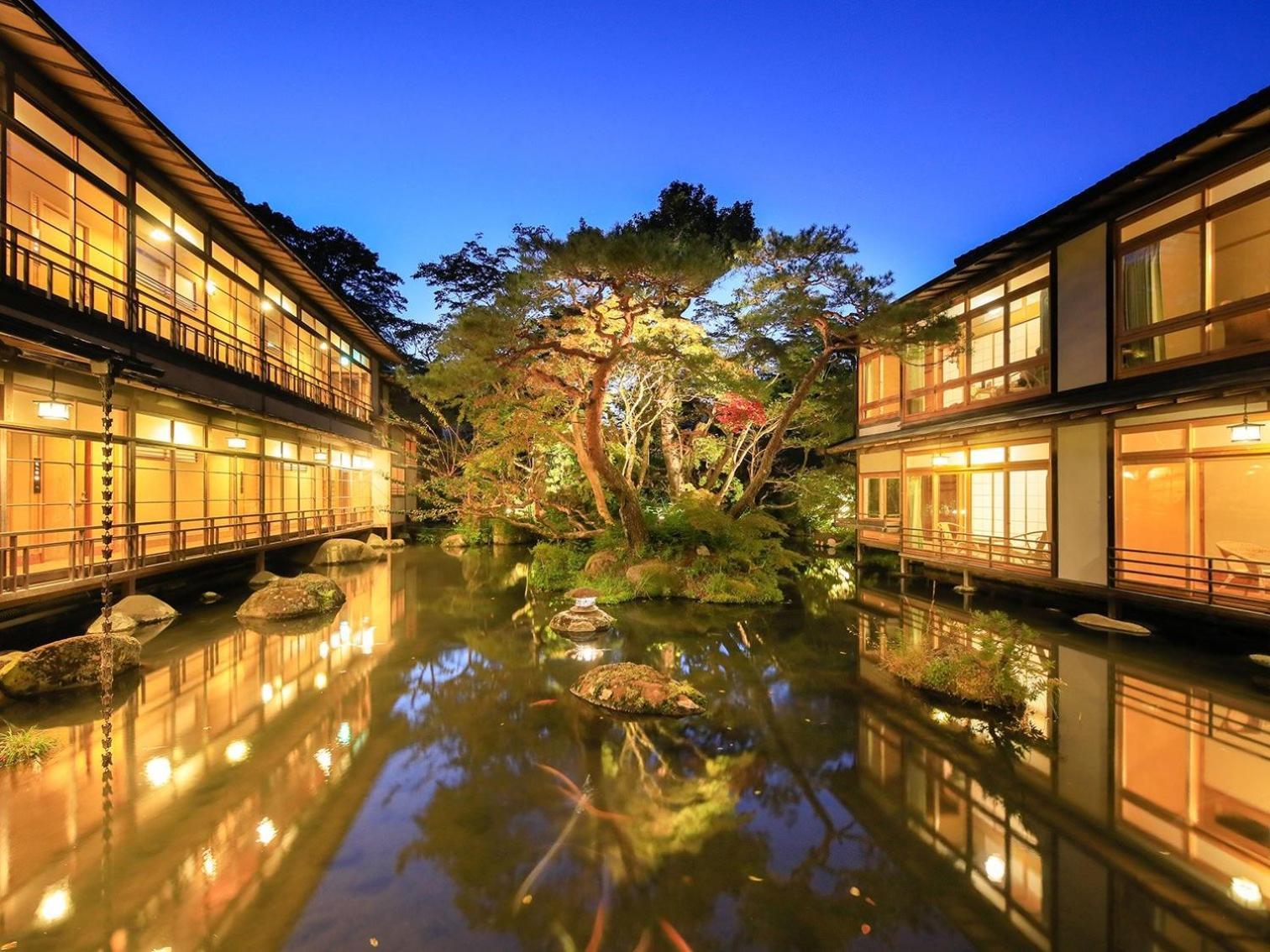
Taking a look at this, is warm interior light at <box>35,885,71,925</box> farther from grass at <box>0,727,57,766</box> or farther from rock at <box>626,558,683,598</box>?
rock at <box>626,558,683,598</box>

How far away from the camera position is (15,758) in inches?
190

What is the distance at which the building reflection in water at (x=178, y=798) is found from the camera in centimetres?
311

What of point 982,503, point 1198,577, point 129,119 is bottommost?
point 1198,577

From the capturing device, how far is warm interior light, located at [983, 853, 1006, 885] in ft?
11.2

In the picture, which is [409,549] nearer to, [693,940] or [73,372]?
[73,372]


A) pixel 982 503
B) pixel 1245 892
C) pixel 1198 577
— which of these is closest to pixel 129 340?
pixel 1245 892

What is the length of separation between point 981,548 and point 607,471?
26.2 feet

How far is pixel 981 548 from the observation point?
1207 cm

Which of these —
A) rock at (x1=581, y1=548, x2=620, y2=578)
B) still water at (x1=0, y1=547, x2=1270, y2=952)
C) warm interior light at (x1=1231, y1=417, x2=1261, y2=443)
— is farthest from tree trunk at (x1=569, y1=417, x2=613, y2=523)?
warm interior light at (x1=1231, y1=417, x2=1261, y2=443)

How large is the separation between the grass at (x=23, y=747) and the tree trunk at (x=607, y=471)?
859cm

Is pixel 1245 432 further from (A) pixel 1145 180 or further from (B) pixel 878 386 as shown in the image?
(B) pixel 878 386

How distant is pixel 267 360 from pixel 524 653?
12.2 metres

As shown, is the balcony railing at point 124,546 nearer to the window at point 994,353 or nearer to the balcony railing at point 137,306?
the balcony railing at point 137,306

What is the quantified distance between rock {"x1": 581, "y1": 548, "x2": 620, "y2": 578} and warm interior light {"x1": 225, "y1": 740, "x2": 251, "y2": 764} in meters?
7.91
